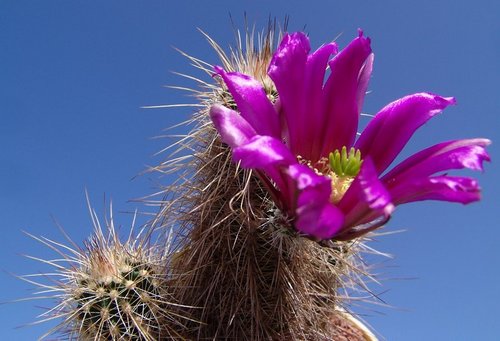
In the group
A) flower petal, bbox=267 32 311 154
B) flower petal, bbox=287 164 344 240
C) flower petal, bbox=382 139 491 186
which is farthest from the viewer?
flower petal, bbox=267 32 311 154

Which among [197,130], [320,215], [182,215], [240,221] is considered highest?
[197,130]

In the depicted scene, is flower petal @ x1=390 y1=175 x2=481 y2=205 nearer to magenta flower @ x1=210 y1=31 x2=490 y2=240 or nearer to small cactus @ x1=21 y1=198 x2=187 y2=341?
magenta flower @ x1=210 y1=31 x2=490 y2=240

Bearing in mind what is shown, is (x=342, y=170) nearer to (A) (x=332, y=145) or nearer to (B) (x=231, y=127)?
(A) (x=332, y=145)

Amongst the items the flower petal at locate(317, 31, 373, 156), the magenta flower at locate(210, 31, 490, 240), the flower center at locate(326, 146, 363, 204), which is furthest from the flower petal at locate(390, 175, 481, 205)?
the flower petal at locate(317, 31, 373, 156)

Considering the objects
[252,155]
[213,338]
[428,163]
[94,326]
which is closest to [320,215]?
[252,155]

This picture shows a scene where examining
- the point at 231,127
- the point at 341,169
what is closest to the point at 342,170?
the point at 341,169

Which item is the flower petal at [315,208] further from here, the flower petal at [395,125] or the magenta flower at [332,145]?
the flower petal at [395,125]

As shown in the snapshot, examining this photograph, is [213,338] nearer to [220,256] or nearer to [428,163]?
[220,256]
